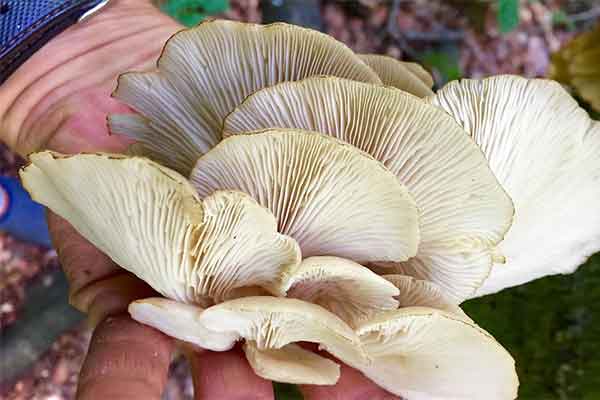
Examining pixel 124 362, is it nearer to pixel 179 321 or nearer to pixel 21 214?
pixel 179 321

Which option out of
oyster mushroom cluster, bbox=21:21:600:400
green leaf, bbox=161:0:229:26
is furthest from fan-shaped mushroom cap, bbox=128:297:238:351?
green leaf, bbox=161:0:229:26

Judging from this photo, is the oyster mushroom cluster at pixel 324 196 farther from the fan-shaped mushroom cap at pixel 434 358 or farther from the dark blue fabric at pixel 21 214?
the dark blue fabric at pixel 21 214

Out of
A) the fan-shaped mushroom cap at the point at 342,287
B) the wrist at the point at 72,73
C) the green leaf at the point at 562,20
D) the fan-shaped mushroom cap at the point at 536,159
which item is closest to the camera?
the fan-shaped mushroom cap at the point at 342,287

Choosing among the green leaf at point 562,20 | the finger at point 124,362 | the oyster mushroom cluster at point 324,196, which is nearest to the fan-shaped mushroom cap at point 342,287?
the oyster mushroom cluster at point 324,196

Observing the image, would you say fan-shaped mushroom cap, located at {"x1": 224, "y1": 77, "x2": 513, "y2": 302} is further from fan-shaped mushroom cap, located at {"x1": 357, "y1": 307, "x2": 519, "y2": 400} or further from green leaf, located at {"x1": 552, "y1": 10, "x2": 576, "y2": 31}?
green leaf, located at {"x1": 552, "y1": 10, "x2": 576, "y2": 31}

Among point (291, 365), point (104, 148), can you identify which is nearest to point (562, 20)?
point (104, 148)

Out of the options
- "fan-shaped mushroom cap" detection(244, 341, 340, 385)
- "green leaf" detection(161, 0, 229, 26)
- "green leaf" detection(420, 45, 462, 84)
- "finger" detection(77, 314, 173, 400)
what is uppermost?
"green leaf" detection(161, 0, 229, 26)

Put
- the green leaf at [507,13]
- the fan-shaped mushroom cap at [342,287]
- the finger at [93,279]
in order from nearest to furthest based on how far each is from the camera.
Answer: the fan-shaped mushroom cap at [342,287] < the finger at [93,279] < the green leaf at [507,13]
